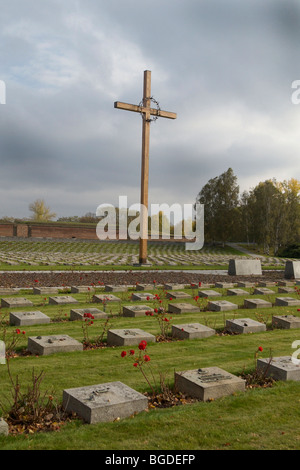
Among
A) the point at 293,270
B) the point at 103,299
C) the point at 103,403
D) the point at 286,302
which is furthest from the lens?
the point at 293,270

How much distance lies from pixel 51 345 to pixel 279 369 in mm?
3163

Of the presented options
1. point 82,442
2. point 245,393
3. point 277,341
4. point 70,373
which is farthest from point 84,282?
point 82,442

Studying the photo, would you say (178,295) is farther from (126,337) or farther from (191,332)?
(126,337)

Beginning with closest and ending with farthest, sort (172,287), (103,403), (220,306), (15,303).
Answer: (103,403) → (15,303) → (220,306) → (172,287)

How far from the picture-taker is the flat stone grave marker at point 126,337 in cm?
698

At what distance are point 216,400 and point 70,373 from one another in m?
1.91

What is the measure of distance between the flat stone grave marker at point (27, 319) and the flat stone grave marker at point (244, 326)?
349 cm

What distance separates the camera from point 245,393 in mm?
4992

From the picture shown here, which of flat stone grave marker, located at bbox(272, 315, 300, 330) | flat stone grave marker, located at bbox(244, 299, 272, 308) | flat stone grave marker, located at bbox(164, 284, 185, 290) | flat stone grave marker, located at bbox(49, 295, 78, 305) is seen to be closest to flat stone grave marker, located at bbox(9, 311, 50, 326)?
flat stone grave marker, located at bbox(49, 295, 78, 305)

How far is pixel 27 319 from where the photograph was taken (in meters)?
8.16

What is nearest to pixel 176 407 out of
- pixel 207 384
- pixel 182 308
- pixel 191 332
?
pixel 207 384

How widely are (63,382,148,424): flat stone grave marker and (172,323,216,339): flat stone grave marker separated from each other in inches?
124

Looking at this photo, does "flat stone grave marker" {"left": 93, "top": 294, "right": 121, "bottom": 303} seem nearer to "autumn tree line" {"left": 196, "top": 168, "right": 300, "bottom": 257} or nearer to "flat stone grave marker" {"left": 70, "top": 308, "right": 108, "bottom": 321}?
"flat stone grave marker" {"left": 70, "top": 308, "right": 108, "bottom": 321}
